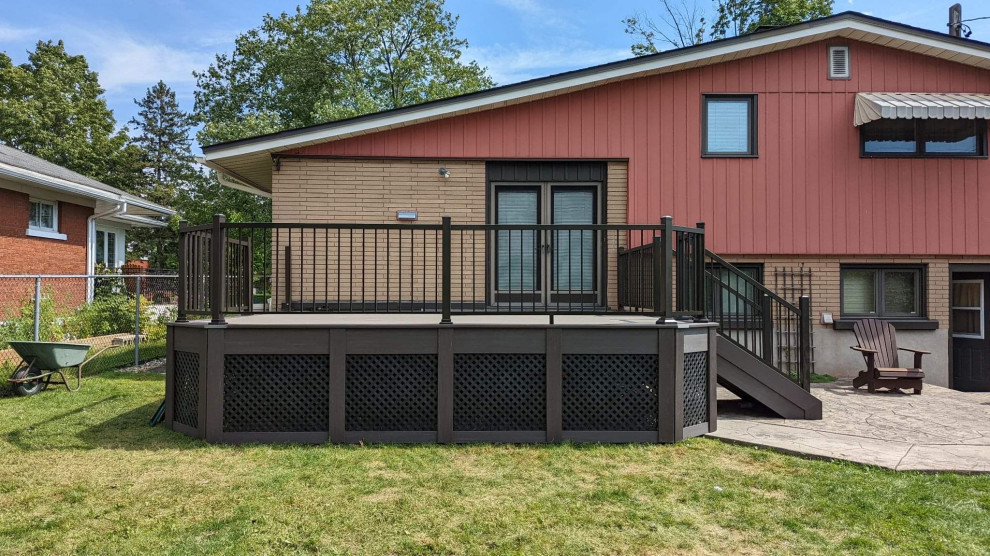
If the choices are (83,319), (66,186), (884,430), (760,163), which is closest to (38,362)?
(83,319)

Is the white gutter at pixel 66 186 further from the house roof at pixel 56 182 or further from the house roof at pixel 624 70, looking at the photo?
the house roof at pixel 624 70

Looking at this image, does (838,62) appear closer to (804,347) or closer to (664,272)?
(804,347)

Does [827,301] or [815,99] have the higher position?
[815,99]

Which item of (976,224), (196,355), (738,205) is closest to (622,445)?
(196,355)

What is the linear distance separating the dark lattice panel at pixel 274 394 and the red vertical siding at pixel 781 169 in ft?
15.2

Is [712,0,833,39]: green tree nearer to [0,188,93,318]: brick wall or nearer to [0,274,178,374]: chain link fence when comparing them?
[0,274,178,374]: chain link fence

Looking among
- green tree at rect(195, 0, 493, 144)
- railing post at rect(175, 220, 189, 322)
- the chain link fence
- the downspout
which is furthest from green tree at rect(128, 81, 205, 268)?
railing post at rect(175, 220, 189, 322)

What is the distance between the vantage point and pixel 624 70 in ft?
27.6

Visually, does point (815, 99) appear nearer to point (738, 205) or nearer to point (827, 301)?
point (738, 205)

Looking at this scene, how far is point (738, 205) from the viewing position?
28.4 feet

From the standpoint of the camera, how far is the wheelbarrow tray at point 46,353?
6891 mm

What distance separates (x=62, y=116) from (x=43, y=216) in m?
20.8

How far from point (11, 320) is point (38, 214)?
5.20 meters

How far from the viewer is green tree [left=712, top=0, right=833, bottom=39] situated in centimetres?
1938
